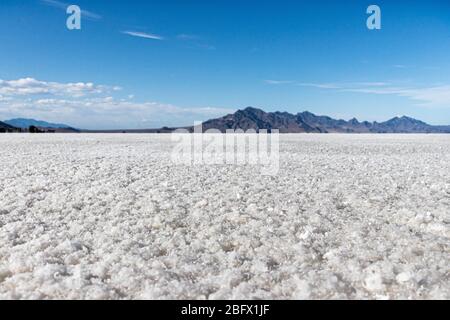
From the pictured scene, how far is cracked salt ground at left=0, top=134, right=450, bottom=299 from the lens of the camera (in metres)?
5.67

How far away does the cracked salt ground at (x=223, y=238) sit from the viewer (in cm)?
567

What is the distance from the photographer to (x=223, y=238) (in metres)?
7.72

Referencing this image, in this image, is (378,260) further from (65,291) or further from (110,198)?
(110,198)

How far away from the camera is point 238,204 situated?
10.2 metres

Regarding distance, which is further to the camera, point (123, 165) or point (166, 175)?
point (123, 165)

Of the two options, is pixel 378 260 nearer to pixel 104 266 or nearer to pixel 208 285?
pixel 208 285

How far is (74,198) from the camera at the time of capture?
10.8 meters

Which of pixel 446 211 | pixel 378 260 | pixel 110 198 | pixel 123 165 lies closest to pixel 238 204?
pixel 110 198
